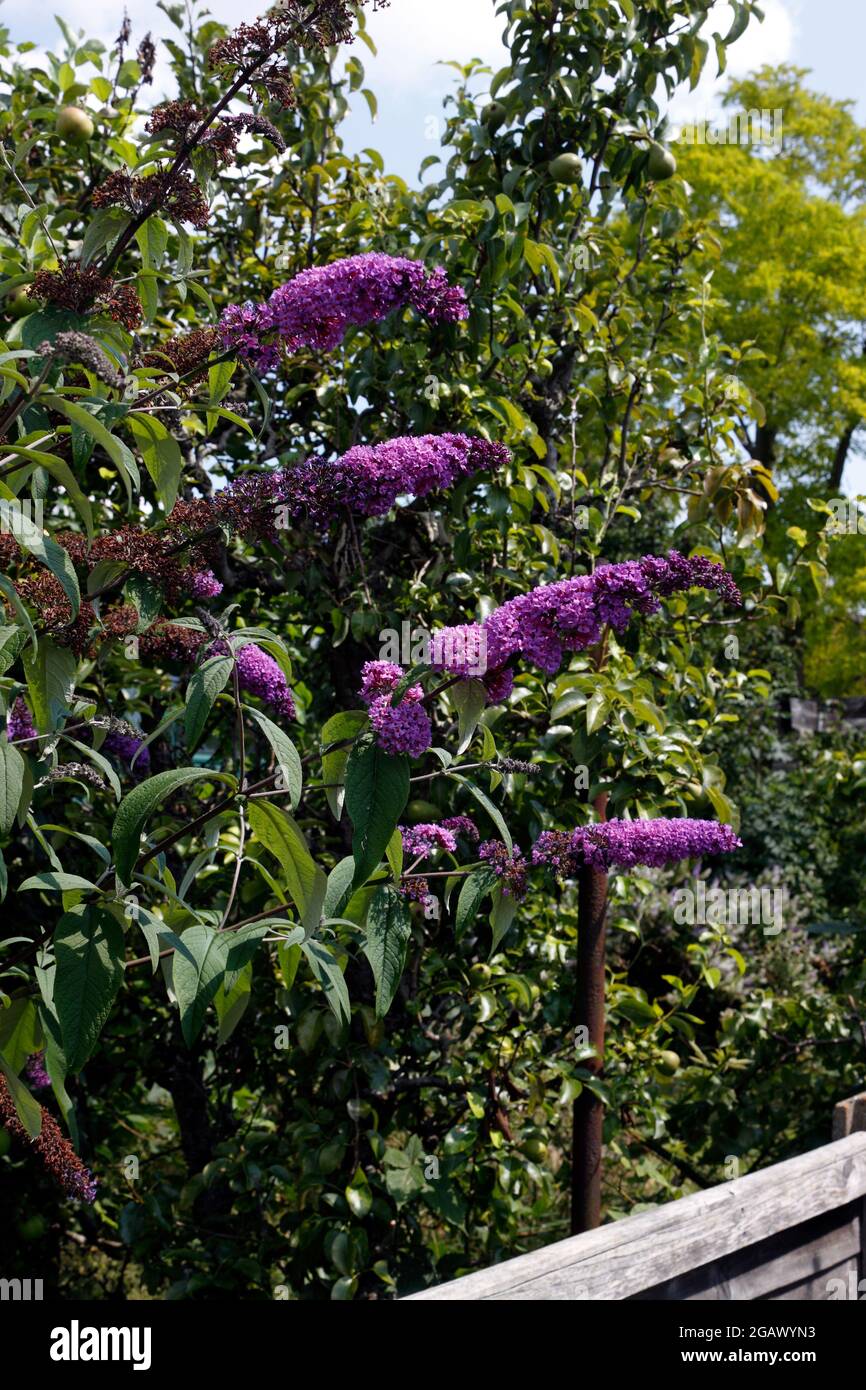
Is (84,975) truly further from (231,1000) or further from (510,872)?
(510,872)

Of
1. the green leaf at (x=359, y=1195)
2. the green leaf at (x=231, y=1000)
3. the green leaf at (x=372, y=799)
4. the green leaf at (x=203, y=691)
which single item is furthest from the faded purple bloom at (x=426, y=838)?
the green leaf at (x=359, y=1195)

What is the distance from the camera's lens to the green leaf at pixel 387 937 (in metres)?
1.64

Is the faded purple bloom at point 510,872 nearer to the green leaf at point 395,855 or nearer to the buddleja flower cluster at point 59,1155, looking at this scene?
the green leaf at point 395,855

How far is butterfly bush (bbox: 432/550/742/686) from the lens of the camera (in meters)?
1.58

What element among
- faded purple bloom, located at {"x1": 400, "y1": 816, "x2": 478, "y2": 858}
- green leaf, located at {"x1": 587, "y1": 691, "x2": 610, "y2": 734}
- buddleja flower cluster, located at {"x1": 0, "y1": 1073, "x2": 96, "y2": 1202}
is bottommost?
buddleja flower cluster, located at {"x1": 0, "y1": 1073, "x2": 96, "y2": 1202}

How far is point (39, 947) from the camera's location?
164 centimetres

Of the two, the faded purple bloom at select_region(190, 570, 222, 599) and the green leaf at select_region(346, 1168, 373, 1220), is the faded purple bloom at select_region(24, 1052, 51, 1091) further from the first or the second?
the faded purple bloom at select_region(190, 570, 222, 599)

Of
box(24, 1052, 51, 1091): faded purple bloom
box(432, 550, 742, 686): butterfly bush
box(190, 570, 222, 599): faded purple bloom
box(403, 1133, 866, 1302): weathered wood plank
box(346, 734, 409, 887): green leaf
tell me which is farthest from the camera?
box(24, 1052, 51, 1091): faded purple bloom

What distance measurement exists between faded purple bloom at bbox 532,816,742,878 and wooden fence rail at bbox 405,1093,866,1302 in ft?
2.14

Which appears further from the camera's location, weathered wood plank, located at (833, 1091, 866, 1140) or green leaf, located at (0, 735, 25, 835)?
weathered wood plank, located at (833, 1091, 866, 1140)

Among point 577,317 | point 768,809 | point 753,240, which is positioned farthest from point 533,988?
point 753,240

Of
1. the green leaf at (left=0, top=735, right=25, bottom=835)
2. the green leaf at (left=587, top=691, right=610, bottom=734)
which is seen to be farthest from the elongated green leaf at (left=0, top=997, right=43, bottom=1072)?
the green leaf at (left=587, top=691, right=610, bottom=734)

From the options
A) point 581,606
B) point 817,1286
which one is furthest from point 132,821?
point 817,1286

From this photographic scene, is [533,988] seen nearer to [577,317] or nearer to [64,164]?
[577,317]
